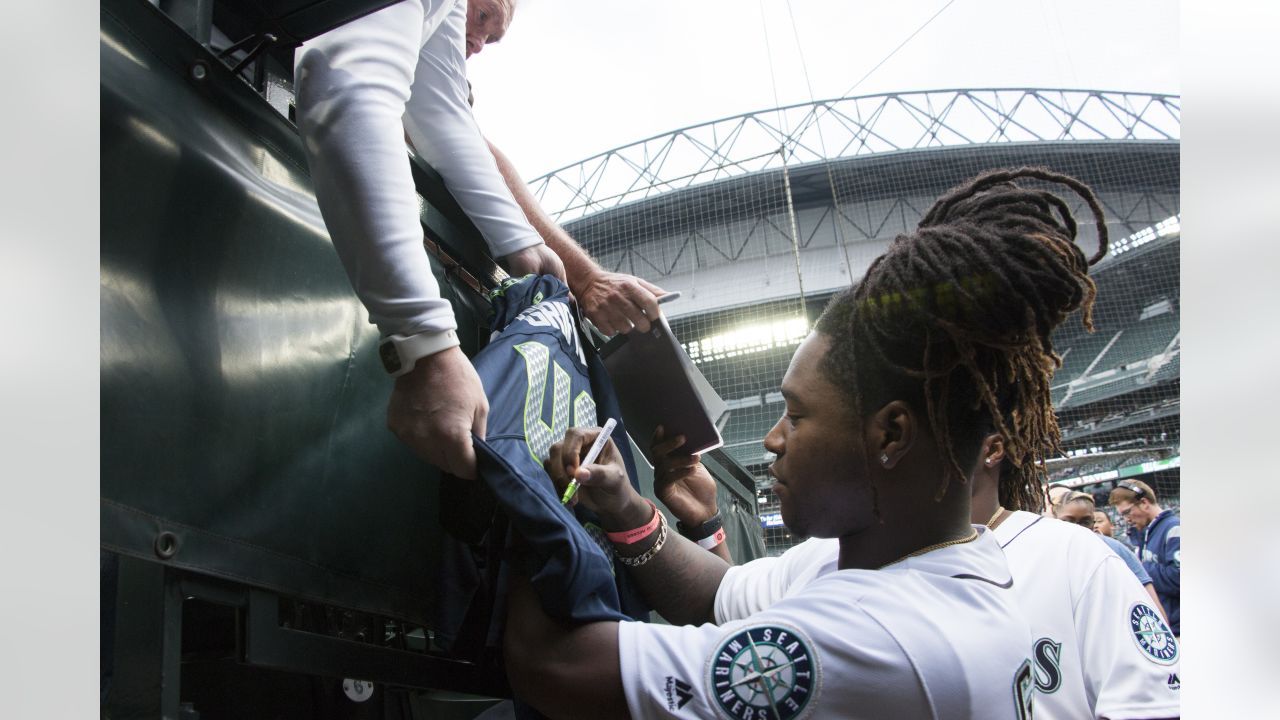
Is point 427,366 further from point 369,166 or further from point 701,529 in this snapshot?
point 701,529

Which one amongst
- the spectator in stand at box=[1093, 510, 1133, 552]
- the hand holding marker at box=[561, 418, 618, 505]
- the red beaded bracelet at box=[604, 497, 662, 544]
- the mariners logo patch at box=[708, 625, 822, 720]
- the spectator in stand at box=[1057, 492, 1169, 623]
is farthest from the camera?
the spectator in stand at box=[1093, 510, 1133, 552]

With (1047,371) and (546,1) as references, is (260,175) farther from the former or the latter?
(1047,371)

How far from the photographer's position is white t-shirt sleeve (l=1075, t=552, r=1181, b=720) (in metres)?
0.93

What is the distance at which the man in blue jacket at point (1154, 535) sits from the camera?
148 centimetres

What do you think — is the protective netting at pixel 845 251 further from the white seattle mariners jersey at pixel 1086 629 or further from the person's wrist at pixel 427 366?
the person's wrist at pixel 427 366

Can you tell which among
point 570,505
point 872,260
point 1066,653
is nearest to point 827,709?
point 570,505

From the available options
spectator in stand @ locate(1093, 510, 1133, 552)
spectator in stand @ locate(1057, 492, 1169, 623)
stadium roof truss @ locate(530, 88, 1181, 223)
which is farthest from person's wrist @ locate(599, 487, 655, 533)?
spectator in stand @ locate(1093, 510, 1133, 552)

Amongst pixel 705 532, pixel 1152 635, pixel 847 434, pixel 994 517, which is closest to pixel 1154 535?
pixel 1152 635

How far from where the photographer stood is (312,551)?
0.70m

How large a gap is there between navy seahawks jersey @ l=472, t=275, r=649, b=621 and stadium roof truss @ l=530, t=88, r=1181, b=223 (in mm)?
138

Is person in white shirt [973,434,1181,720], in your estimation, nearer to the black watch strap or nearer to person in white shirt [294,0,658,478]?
the black watch strap
